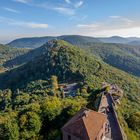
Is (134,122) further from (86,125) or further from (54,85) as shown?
(54,85)

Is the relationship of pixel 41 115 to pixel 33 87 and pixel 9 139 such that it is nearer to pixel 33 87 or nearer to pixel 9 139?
pixel 9 139

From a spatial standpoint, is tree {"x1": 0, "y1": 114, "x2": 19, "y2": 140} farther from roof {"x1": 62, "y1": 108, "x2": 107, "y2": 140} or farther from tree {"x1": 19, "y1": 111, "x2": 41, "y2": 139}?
roof {"x1": 62, "y1": 108, "x2": 107, "y2": 140}

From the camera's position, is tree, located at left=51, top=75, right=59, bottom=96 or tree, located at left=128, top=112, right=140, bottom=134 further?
tree, located at left=51, top=75, right=59, bottom=96

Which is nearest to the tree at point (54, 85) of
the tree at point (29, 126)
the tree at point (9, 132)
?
the tree at point (29, 126)

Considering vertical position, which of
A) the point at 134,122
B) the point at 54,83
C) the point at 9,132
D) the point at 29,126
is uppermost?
the point at 9,132

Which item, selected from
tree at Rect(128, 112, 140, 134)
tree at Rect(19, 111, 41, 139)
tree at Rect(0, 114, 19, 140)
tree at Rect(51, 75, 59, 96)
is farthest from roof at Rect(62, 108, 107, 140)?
tree at Rect(51, 75, 59, 96)

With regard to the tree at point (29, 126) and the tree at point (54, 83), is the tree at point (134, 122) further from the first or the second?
the tree at point (54, 83)

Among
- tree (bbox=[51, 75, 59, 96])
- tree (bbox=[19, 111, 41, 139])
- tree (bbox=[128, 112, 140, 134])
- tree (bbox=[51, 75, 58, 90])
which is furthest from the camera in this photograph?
tree (bbox=[51, 75, 58, 90])

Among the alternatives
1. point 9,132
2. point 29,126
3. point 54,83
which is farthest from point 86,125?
point 54,83

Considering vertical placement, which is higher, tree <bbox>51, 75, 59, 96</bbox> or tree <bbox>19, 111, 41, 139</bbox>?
tree <bbox>19, 111, 41, 139</bbox>

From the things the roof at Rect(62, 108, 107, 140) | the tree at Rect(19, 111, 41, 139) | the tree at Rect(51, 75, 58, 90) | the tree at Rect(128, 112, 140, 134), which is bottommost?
the tree at Rect(51, 75, 58, 90)
